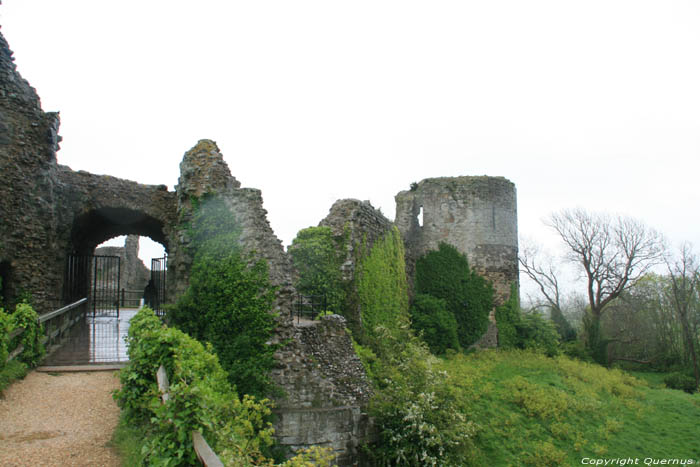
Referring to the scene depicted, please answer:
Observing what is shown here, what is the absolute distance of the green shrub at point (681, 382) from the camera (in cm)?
2505

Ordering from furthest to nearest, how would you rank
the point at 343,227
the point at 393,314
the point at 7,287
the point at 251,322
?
the point at 393,314
the point at 343,227
the point at 7,287
the point at 251,322

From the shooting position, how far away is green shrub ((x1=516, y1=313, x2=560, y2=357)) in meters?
23.3

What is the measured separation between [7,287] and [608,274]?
3359cm

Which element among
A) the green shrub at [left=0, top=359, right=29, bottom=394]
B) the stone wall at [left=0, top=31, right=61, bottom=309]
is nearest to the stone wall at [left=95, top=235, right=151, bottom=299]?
the stone wall at [left=0, top=31, right=61, bottom=309]

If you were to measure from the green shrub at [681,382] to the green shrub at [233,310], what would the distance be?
24.1m

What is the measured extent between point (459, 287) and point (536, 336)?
456cm

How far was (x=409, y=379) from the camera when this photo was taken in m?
12.4

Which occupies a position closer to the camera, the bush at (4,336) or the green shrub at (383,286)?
the bush at (4,336)

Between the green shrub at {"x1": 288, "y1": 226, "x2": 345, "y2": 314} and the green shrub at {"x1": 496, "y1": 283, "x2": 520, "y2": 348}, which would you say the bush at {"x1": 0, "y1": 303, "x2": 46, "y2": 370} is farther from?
the green shrub at {"x1": 496, "y1": 283, "x2": 520, "y2": 348}

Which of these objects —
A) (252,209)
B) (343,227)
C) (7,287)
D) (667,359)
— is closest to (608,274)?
(667,359)

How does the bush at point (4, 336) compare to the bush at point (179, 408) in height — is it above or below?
above

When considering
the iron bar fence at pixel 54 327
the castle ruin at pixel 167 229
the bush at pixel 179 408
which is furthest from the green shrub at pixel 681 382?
the iron bar fence at pixel 54 327

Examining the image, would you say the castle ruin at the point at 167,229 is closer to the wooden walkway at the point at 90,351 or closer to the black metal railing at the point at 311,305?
the black metal railing at the point at 311,305

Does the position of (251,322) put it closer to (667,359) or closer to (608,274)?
(667,359)
